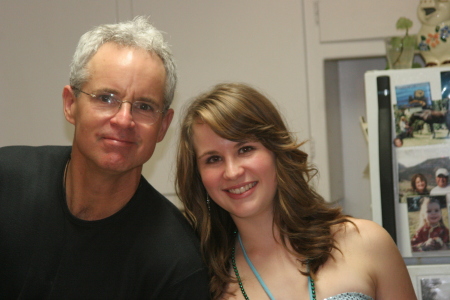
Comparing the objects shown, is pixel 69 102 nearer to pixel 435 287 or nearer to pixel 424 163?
pixel 424 163

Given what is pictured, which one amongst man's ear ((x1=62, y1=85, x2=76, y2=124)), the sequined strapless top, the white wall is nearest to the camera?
the sequined strapless top

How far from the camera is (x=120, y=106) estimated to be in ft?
4.56

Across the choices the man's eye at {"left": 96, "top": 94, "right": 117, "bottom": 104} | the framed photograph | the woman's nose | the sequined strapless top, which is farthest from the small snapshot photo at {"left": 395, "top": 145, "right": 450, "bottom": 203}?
the man's eye at {"left": 96, "top": 94, "right": 117, "bottom": 104}

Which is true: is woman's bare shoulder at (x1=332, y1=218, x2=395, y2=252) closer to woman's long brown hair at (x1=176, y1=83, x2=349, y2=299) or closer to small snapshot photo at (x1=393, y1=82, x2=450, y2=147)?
woman's long brown hair at (x1=176, y1=83, x2=349, y2=299)

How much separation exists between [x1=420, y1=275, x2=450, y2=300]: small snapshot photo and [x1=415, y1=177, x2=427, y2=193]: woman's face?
28cm

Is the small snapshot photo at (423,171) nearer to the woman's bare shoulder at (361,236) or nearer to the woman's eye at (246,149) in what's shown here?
the woman's bare shoulder at (361,236)

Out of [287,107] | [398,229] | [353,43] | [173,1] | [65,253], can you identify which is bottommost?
[398,229]

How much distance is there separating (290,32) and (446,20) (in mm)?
619

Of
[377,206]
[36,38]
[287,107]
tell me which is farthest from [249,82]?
[36,38]

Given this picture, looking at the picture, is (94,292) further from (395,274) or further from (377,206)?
(377,206)

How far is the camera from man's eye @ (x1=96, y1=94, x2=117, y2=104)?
1394 millimetres

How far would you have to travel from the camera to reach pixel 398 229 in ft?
6.28

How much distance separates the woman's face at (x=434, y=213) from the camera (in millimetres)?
1875

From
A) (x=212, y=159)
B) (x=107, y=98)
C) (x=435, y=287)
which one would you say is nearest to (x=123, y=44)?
(x=107, y=98)
